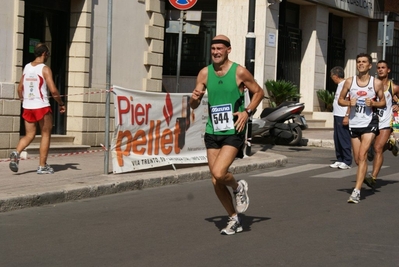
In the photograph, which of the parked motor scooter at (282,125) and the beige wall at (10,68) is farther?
the parked motor scooter at (282,125)

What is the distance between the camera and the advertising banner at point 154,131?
1236cm

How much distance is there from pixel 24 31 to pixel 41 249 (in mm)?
8502

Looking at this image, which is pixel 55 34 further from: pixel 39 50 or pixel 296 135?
pixel 296 135

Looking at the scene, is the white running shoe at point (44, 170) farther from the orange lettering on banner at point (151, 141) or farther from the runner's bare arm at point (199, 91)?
the runner's bare arm at point (199, 91)

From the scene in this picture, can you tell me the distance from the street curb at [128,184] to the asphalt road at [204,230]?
0.40ft

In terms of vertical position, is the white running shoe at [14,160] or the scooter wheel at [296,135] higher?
the scooter wheel at [296,135]

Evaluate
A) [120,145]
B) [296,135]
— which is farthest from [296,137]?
[120,145]

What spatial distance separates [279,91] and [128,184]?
42.5 ft

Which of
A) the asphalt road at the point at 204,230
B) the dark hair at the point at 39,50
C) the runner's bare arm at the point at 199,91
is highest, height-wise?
the dark hair at the point at 39,50

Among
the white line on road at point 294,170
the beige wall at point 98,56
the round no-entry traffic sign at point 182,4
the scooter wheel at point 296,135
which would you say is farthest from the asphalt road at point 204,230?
the scooter wheel at point 296,135

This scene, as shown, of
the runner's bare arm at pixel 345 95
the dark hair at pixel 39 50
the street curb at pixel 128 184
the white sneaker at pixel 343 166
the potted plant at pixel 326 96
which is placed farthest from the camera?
the potted plant at pixel 326 96

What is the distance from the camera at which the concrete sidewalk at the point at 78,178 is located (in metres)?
9.90

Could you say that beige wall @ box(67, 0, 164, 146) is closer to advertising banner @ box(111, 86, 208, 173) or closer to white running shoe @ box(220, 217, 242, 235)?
advertising banner @ box(111, 86, 208, 173)

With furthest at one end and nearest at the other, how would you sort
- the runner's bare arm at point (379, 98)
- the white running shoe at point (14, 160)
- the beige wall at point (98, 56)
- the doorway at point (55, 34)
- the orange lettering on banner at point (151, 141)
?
the beige wall at point (98, 56)
the doorway at point (55, 34)
the orange lettering on banner at point (151, 141)
the white running shoe at point (14, 160)
the runner's bare arm at point (379, 98)
